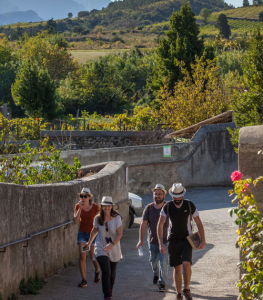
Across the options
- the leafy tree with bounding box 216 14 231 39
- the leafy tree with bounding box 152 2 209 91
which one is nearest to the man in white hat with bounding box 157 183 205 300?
the leafy tree with bounding box 152 2 209 91

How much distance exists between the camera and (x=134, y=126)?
27125mm

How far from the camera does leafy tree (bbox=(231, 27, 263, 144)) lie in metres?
17.9

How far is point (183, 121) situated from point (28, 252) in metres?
19.0

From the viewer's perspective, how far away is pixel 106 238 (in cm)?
733

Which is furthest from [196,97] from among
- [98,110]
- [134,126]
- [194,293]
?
[194,293]

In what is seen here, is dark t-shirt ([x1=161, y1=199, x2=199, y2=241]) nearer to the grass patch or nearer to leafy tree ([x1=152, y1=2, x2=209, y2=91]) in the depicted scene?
the grass patch

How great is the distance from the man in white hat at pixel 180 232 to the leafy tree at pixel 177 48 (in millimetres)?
25635

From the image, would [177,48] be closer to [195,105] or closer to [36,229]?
[195,105]

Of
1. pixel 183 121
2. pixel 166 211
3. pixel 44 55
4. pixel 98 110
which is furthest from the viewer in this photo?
pixel 44 55

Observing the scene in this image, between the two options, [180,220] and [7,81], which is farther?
[7,81]

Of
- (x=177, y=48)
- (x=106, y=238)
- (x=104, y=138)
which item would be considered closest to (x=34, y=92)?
(x=177, y=48)

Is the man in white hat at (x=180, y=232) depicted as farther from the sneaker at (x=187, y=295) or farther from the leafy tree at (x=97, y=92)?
the leafy tree at (x=97, y=92)

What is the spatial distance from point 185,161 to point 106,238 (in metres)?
14.1

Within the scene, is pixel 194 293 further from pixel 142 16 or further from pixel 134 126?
pixel 142 16
